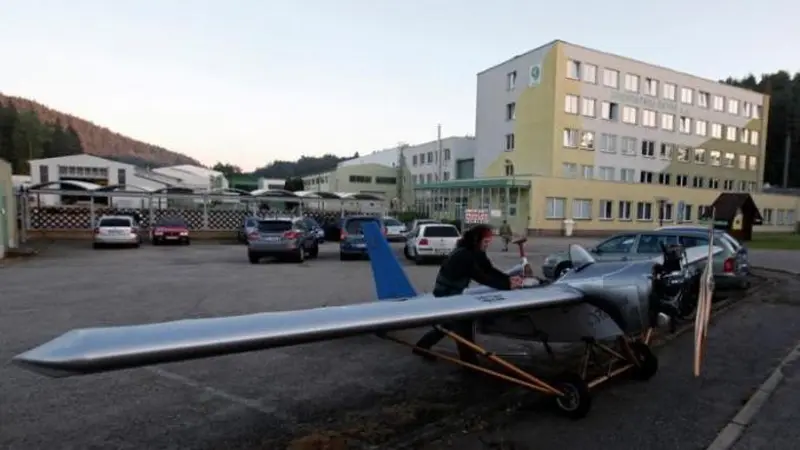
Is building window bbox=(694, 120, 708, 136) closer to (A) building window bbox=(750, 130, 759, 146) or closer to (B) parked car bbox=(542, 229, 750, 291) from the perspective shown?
(A) building window bbox=(750, 130, 759, 146)

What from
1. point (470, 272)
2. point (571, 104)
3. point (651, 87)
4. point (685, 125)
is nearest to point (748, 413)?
point (470, 272)

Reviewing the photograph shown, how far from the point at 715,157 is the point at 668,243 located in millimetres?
60535

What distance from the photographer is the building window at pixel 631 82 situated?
50.8 meters

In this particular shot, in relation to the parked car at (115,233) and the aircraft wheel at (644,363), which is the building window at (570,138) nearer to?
the parked car at (115,233)

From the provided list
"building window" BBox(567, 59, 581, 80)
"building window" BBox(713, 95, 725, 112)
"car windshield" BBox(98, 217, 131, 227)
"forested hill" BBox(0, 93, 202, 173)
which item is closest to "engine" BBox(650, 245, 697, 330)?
"car windshield" BBox(98, 217, 131, 227)

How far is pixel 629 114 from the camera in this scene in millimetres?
51438

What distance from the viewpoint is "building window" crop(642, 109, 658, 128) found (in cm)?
5272

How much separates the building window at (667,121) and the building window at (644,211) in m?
11.2

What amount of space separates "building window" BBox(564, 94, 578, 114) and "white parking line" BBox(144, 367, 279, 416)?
1843 inches

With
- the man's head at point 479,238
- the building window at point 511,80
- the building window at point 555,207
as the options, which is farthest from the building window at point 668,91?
the man's head at point 479,238

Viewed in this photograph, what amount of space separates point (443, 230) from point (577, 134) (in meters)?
33.9

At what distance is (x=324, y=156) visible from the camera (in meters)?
196

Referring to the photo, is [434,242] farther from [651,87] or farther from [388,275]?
[651,87]

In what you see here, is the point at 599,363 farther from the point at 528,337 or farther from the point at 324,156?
the point at 324,156
